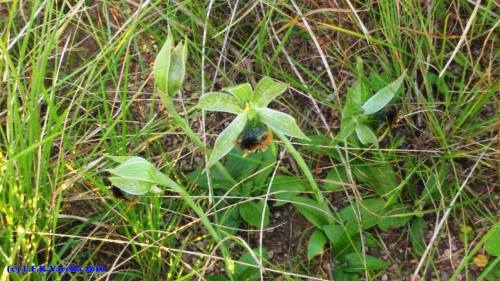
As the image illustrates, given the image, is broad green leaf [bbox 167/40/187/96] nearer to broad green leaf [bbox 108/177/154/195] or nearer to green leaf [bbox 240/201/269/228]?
broad green leaf [bbox 108/177/154/195]

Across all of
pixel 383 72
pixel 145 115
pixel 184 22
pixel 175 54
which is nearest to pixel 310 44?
pixel 383 72

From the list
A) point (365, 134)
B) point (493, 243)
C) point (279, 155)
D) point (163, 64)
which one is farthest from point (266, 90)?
point (493, 243)

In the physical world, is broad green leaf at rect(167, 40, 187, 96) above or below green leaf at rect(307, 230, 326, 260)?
above

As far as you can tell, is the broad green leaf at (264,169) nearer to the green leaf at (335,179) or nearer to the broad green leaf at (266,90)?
the green leaf at (335,179)

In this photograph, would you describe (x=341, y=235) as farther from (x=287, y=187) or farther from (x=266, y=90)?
(x=266, y=90)

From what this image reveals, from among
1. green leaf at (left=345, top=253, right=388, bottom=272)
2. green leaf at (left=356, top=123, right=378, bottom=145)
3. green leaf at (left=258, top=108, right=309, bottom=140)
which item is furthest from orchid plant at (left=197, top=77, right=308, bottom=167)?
green leaf at (left=345, top=253, right=388, bottom=272)
